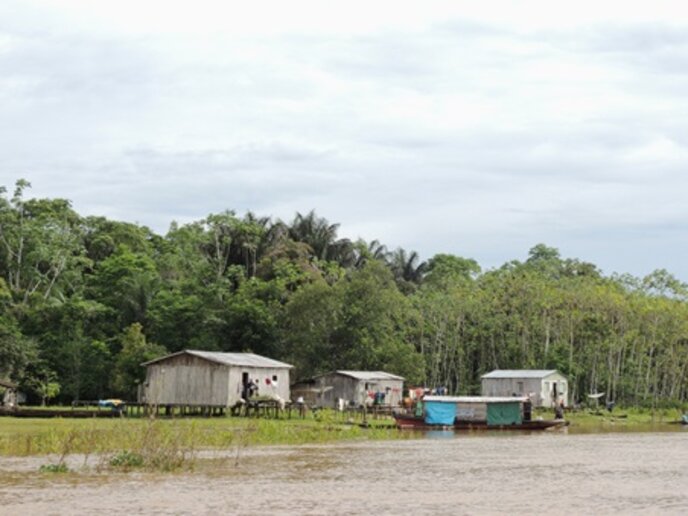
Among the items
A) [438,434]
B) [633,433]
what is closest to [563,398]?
[633,433]

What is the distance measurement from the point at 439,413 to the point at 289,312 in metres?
15.5

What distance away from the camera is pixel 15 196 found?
76.1m

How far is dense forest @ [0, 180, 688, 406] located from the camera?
2539 inches

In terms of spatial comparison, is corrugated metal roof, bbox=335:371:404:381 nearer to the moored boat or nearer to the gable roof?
the gable roof

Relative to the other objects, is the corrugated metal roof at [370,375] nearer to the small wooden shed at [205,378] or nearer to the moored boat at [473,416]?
the small wooden shed at [205,378]

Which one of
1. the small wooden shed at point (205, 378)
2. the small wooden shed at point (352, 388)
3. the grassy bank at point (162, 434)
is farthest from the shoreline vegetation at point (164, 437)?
the small wooden shed at point (352, 388)

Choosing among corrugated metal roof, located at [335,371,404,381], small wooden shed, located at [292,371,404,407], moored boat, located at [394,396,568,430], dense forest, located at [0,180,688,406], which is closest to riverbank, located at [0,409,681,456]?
moored boat, located at [394,396,568,430]

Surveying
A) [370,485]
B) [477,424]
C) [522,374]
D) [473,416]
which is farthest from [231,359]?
[370,485]

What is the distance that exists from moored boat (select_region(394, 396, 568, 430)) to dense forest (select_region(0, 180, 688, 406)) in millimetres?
11829

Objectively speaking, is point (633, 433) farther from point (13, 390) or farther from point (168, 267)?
point (168, 267)

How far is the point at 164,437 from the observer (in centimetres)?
2747

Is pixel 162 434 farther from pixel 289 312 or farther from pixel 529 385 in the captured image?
pixel 529 385

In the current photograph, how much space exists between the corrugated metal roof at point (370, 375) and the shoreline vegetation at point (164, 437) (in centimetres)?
453

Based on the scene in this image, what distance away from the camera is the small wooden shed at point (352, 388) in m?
59.5
